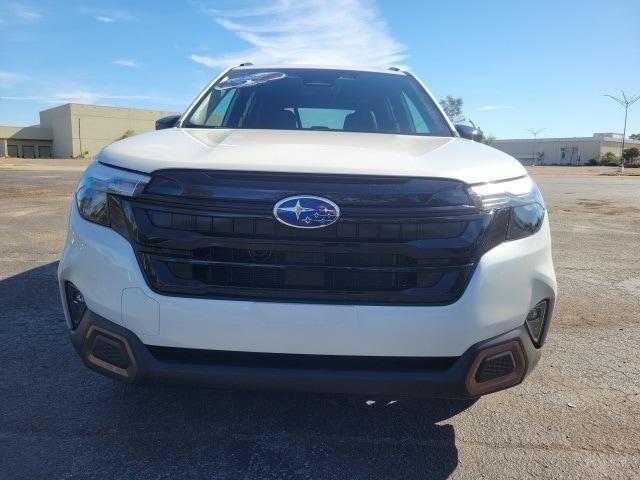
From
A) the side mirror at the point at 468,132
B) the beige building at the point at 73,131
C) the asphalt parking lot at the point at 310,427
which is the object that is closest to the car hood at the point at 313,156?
the side mirror at the point at 468,132

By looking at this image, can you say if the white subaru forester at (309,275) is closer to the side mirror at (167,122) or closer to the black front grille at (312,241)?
the black front grille at (312,241)

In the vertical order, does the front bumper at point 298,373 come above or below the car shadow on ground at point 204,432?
above

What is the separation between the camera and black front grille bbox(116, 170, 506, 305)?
6.93 feet

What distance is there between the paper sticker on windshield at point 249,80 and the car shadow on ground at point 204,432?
2.18m

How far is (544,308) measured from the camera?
7.74ft

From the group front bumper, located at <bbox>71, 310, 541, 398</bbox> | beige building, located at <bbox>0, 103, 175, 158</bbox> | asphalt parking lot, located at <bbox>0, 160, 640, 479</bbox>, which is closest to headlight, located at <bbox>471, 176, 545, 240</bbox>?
front bumper, located at <bbox>71, 310, 541, 398</bbox>

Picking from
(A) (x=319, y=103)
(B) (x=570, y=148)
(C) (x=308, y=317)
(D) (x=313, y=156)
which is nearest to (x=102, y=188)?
(D) (x=313, y=156)

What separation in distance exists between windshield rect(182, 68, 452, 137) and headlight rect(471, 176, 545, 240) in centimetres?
124

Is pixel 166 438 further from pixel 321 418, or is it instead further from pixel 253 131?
pixel 253 131

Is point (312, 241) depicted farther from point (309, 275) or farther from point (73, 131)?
point (73, 131)

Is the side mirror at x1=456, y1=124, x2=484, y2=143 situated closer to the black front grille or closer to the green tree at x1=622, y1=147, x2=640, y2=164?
the black front grille

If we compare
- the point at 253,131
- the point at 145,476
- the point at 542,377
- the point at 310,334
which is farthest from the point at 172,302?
the point at 542,377

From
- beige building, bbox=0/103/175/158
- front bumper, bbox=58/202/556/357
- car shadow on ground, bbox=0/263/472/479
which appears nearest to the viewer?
front bumper, bbox=58/202/556/357

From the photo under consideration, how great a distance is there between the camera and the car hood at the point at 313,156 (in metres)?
2.17
